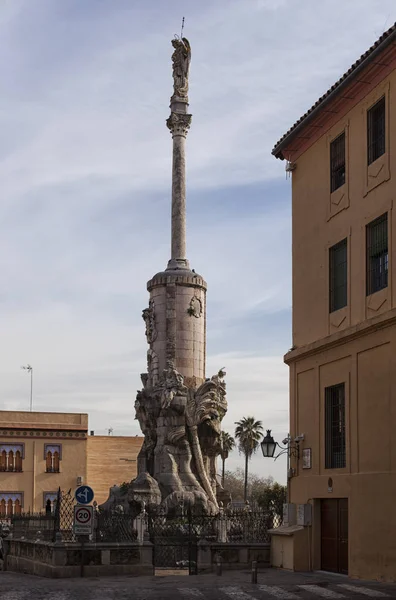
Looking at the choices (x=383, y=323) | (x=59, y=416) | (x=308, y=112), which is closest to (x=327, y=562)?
(x=383, y=323)

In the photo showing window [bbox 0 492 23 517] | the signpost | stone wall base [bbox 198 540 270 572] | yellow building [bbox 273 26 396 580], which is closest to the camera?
yellow building [bbox 273 26 396 580]

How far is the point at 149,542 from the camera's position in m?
26.5

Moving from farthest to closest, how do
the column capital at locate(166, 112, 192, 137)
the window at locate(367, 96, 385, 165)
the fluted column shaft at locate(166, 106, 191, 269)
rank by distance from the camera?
1. the column capital at locate(166, 112, 192, 137)
2. the fluted column shaft at locate(166, 106, 191, 269)
3. the window at locate(367, 96, 385, 165)

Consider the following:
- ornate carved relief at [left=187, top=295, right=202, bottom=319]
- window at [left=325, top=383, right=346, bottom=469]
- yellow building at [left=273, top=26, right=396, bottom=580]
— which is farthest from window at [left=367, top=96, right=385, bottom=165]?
ornate carved relief at [left=187, top=295, right=202, bottom=319]

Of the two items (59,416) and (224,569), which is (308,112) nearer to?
(224,569)

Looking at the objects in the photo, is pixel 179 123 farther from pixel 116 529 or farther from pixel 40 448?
pixel 40 448

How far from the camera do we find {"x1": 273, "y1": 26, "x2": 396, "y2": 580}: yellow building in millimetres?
21938

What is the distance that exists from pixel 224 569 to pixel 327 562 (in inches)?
131

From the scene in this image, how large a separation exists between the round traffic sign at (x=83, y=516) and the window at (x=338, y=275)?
25.4 feet

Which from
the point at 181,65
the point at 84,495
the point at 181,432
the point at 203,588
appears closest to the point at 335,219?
the point at 84,495

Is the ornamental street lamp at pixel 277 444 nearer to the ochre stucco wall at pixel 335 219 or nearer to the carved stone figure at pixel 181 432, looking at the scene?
the ochre stucco wall at pixel 335 219

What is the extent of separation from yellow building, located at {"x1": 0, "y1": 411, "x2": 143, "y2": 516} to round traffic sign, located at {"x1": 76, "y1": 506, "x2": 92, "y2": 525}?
49585 millimetres

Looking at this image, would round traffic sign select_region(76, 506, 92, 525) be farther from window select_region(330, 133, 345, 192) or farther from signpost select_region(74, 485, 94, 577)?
window select_region(330, 133, 345, 192)

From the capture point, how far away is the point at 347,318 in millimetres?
24016
